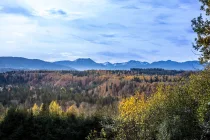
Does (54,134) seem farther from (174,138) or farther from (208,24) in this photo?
(208,24)

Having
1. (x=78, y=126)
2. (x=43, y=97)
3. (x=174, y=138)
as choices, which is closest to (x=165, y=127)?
(x=174, y=138)

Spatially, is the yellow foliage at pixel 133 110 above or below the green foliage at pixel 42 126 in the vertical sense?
above

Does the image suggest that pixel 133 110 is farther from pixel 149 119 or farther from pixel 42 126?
pixel 42 126

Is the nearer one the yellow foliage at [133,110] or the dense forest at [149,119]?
the dense forest at [149,119]

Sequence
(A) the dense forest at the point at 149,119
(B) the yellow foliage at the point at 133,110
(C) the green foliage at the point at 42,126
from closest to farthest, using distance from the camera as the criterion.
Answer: (A) the dense forest at the point at 149,119 < (B) the yellow foliage at the point at 133,110 < (C) the green foliage at the point at 42,126

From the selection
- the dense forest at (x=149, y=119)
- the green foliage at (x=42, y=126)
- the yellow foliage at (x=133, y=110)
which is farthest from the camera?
the green foliage at (x=42, y=126)

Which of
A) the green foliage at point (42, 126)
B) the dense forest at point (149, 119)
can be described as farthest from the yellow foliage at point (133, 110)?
the green foliage at point (42, 126)

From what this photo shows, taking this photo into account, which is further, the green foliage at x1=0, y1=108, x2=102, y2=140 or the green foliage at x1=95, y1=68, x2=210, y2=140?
the green foliage at x1=0, y1=108, x2=102, y2=140

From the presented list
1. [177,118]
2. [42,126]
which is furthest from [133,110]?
[42,126]

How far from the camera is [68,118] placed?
2675 inches

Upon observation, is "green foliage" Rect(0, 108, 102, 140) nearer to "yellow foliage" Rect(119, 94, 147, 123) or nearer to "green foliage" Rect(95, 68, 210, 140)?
"yellow foliage" Rect(119, 94, 147, 123)

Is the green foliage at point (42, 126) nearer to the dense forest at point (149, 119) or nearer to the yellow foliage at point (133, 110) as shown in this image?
the dense forest at point (149, 119)

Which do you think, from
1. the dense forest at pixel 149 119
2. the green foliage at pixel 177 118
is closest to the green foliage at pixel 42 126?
the dense forest at pixel 149 119

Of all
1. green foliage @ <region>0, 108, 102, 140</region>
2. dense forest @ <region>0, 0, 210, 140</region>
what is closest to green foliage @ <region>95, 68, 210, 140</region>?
dense forest @ <region>0, 0, 210, 140</region>
